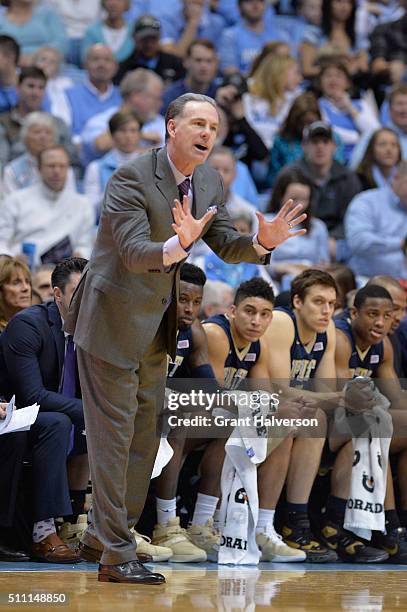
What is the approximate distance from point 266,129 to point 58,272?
17.9 feet

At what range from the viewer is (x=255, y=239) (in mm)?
4270

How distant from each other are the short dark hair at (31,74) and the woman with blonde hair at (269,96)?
2.05 m

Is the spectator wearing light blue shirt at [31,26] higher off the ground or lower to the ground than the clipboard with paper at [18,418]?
higher

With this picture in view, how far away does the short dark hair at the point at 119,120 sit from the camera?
29.1 feet

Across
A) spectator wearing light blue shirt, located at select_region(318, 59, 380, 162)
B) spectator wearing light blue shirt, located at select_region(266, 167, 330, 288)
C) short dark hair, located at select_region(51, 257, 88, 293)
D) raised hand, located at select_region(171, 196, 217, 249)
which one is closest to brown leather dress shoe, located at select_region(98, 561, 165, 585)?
raised hand, located at select_region(171, 196, 217, 249)

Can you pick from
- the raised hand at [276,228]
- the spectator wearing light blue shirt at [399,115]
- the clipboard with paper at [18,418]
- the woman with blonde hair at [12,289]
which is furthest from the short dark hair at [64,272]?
the spectator wearing light blue shirt at [399,115]

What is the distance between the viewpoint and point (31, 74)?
30.2ft

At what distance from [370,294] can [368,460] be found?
0.95 meters

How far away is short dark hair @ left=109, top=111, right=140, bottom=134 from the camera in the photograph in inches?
350

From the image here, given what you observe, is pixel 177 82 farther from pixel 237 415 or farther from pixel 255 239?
pixel 255 239

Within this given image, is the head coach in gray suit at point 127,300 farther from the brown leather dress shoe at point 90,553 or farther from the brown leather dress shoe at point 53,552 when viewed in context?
the brown leather dress shoe at point 53,552

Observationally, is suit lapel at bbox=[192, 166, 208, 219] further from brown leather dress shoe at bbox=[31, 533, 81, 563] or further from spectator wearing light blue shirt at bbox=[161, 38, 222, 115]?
spectator wearing light blue shirt at bbox=[161, 38, 222, 115]

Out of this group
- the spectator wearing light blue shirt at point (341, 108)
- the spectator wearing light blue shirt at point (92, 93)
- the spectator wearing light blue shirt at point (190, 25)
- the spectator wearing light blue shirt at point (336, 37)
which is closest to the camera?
the spectator wearing light blue shirt at point (92, 93)

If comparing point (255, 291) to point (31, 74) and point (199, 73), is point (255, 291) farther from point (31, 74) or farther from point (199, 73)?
point (199, 73)
